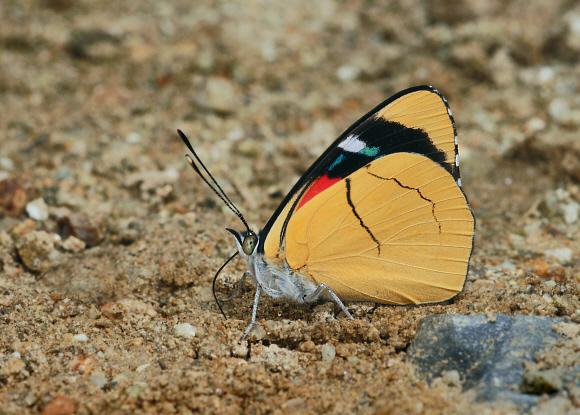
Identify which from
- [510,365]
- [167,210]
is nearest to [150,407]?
[510,365]

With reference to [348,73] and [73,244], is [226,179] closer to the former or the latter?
[73,244]

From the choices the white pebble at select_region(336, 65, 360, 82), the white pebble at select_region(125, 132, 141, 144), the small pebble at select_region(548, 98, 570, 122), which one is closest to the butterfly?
the white pebble at select_region(125, 132, 141, 144)

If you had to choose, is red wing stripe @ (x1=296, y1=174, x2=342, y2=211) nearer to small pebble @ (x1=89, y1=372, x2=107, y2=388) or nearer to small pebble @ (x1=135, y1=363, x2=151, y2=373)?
small pebble @ (x1=135, y1=363, x2=151, y2=373)

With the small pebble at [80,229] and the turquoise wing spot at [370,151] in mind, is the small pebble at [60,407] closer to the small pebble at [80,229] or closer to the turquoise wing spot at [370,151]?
the small pebble at [80,229]

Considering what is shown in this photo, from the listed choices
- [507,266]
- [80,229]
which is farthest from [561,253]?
[80,229]

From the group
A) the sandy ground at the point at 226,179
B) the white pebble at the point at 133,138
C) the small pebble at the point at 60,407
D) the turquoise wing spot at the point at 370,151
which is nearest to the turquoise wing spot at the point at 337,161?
the turquoise wing spot at the point at 370,151

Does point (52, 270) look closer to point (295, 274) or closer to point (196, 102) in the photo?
point (295, 274)
